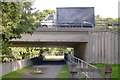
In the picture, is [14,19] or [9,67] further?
[9,67]

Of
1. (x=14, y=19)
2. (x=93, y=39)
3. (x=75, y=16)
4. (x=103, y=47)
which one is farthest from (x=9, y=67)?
(x=75, y=16)

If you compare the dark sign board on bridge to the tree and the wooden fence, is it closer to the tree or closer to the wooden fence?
the wooden fence

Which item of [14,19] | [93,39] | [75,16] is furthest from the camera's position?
[75,16]

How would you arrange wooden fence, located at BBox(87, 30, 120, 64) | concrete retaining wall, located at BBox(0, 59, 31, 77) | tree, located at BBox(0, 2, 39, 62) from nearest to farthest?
tree, located at BBox(0, 2, 39, 62), concrete retaining wall, located at BBox(0, 59, 31, 77), wooden fence, located at BBox(87, 30, 120, 64)

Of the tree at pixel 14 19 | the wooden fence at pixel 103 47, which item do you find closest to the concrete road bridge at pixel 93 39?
the wooden fence at pixel 103 47

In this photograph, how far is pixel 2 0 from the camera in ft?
55.4

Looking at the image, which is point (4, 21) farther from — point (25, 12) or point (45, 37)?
point (45, 37)

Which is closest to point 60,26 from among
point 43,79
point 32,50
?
point 43,79

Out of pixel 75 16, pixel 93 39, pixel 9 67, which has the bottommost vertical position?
pixel 9 67

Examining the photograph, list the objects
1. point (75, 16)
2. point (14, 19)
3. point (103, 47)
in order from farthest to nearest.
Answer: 1. point (75, 16)
2. point (103, 47)
3. point (14, 19)

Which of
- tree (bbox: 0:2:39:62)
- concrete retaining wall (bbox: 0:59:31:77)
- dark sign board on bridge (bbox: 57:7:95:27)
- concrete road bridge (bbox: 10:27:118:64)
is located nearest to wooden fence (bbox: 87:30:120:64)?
concrete road bridge (bbox: 10:27:118:64)

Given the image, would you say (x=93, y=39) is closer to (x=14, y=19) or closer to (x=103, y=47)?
(x=103, y=47)

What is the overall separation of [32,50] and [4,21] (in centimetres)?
4538

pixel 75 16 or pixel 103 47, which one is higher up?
pixel 75 16
